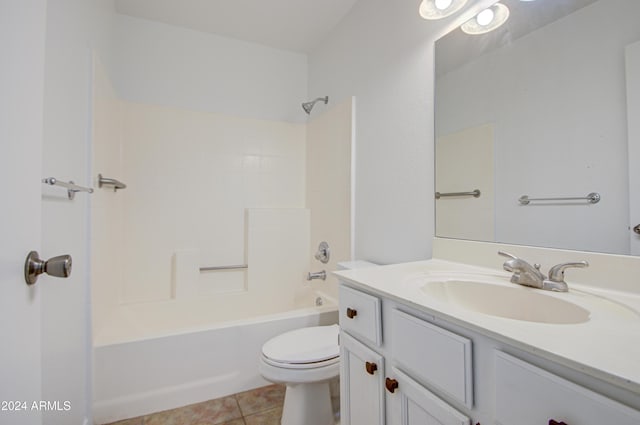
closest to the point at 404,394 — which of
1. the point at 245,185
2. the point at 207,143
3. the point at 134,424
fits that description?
the point at 134,424

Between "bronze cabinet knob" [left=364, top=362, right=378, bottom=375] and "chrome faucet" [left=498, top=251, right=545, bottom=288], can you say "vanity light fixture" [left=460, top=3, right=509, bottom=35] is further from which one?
"bronze cabinet knob" [left=364, top=362, right=378, bottom=375]

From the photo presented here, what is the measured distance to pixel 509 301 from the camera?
86cm

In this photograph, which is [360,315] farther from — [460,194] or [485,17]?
[485,17]

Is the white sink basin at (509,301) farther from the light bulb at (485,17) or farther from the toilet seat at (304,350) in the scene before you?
the light bulb at (485,17)

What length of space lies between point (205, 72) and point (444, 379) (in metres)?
2.50

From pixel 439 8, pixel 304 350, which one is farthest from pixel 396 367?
pixel 439 8

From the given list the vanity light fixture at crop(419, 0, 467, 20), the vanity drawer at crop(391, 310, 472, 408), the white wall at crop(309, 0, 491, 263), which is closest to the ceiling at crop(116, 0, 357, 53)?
the white wall at crop(309, 0, 491, 263)

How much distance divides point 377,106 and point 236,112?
1238 millimetres

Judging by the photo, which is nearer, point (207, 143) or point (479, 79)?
point (479, 79)

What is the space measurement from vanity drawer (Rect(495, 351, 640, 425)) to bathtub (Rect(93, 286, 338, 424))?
4.38 feet

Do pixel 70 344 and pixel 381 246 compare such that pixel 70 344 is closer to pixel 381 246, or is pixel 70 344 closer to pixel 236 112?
pixel 381 246

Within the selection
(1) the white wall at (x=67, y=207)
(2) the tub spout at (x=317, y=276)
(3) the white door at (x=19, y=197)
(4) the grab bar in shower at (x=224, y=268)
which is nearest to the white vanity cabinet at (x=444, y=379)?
(3) the white door at (x=19, y=197)

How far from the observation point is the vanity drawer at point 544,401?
409 millimetres

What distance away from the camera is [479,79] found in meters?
1.16
